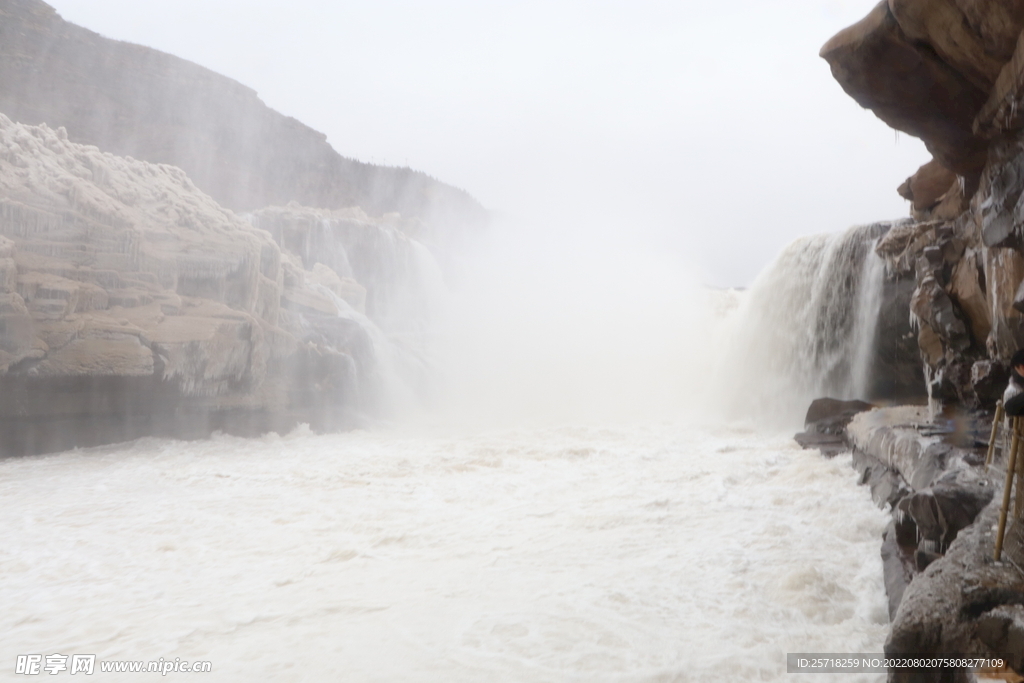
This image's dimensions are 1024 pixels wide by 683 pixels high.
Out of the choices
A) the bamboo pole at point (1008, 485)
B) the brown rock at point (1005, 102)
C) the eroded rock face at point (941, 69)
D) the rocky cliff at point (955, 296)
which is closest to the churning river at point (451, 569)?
the rocky cliff at point (955, 296)

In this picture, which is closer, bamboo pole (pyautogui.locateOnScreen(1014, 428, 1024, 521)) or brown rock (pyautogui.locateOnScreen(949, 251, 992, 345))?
bamboo pole (pyautogui.locateOnScreen(1014, 428, 1024, 521))

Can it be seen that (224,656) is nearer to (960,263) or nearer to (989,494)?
(989,494)

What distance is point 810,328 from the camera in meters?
9.08

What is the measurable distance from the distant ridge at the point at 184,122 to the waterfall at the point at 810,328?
18131 millimetres

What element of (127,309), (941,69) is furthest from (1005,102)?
(127,309)

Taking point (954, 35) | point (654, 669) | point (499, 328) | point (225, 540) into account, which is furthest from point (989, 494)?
point (499, 328)

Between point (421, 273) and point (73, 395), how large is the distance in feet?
44.0

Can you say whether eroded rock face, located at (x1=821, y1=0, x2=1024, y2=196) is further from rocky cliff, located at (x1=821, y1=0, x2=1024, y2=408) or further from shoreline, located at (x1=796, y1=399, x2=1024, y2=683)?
shoreline, located at (x1=796, y1=399, x2=1024, y2=683)

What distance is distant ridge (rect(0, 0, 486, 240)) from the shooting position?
18.8 metres

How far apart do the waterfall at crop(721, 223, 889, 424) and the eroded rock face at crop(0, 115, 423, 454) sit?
793cm

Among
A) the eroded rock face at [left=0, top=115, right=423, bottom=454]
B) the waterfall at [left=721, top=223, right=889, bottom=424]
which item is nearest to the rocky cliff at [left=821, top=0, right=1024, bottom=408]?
the waterfall at [left=721, top=223, right=889, bottom=424]

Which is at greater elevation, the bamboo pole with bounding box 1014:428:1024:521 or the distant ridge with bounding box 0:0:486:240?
the distant ridge with bounding box 0:0:486:240

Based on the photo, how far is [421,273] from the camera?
20.3m

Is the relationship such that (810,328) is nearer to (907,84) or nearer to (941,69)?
(907,84)
